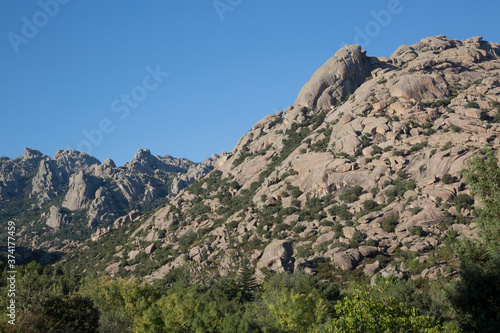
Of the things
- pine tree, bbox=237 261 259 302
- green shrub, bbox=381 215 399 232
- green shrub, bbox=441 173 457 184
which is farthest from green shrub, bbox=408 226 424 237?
pine tree, bbox=237 261 259 302

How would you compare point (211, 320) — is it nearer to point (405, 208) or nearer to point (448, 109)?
point (405, 208)

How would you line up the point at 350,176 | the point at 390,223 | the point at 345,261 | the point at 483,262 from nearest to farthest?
the point at 483,262 → the point at 345,261 → the point at 390,223 → the point at 350,176

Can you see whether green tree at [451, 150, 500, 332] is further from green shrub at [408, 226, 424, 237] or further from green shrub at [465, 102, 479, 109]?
green shrub at [465, 102, 479, 109]

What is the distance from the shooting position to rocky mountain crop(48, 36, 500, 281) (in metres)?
79.9

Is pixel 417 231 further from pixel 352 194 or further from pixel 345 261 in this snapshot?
pixel 352 194

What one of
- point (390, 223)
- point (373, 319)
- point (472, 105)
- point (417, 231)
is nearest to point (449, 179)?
point (417, 231)

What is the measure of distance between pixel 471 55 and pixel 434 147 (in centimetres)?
7457

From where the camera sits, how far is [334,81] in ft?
514

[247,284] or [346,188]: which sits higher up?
[346,188]

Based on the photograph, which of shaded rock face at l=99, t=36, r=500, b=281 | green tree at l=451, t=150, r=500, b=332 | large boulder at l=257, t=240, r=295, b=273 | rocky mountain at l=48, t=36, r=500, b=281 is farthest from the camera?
shaded rock face at l=99, t=36, r=500, b=281

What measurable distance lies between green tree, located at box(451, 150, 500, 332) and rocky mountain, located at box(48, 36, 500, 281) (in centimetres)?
4429

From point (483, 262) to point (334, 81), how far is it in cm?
13840

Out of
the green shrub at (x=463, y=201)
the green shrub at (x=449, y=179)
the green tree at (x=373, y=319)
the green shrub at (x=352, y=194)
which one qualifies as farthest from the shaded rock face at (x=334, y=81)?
the green tree at (x=373, y=319)

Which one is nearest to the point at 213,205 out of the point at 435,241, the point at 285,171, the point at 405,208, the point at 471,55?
the point at 285,171
